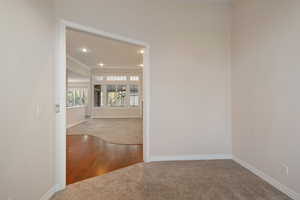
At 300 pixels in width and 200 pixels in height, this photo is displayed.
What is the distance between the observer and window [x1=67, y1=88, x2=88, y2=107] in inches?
268

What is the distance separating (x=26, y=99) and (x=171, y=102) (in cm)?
214

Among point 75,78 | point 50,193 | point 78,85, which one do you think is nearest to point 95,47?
point 75,78

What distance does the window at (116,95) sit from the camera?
29.8ft

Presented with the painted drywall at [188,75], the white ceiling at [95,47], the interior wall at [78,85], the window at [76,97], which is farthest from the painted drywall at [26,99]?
the window at [76,97]

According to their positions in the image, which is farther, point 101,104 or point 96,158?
point 101,104

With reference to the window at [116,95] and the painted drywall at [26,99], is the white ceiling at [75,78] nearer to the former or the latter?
the window at [116,95]

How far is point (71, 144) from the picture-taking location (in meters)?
3.97

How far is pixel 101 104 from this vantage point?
9.07 m

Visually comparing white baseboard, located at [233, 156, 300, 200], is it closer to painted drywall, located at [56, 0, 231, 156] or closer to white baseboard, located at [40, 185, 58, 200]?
painted drywall, located at [56, 0, 231, 156]

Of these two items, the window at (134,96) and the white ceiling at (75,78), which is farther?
the window at (134,96)

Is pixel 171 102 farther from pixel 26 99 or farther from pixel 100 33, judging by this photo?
pixel 26 99

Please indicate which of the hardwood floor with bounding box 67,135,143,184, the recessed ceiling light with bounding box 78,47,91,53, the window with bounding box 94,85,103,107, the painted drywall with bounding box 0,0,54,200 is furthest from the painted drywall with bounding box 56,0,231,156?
the window with bounding box 94,85,103,107

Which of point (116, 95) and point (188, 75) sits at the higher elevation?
point (188, 75)

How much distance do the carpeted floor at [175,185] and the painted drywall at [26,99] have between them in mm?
529
